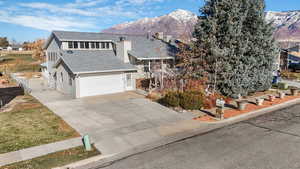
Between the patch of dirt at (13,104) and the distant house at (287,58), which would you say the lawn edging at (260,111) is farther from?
the distant house at (287,58)

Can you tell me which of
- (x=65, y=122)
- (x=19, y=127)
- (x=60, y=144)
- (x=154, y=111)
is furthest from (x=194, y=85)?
(x=19, y=127)

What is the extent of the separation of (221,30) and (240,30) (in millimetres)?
1616

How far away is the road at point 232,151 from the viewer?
764 cm

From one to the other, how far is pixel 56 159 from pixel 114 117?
561 cm

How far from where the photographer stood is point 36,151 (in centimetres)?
877

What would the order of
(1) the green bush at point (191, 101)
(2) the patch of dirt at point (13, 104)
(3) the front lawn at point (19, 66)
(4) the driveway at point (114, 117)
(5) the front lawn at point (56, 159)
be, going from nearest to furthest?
(5) the front lawn at point (56, 159) → (4) the driveway at point (114, 117) → (1) the green bush at point (191, 101) → (2) the patch of dirt at point (13, 104) → (3) the front lawn at point (19, 66)

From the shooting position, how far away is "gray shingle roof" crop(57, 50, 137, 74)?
19.2 m

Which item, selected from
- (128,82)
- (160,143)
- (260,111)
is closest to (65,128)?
(160,143)

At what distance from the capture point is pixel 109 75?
20547 mm

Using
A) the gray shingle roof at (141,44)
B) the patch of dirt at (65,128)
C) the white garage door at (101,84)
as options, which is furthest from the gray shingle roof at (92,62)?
the patch of dirt at (65,128)

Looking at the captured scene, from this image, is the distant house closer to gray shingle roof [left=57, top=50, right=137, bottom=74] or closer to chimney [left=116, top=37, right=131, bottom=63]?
chimney [left=116, top=37, right=131, bottom=63]

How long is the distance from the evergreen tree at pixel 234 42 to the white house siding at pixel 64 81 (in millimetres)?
12653

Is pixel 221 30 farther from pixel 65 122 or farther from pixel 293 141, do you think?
pixel 65 122

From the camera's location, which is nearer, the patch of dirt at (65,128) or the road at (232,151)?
the road at (232,151)
